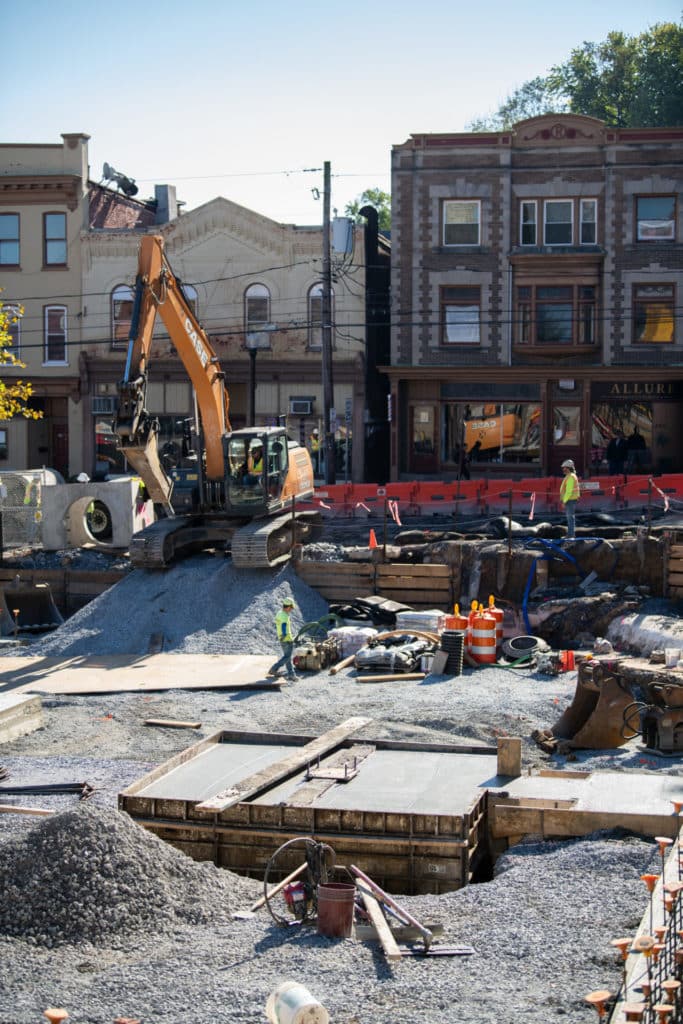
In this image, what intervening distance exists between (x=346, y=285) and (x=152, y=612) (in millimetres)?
21385

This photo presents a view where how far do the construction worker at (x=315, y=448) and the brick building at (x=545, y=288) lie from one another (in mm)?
2649

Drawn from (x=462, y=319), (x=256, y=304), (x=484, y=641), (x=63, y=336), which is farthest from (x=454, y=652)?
(x=63, y=336)

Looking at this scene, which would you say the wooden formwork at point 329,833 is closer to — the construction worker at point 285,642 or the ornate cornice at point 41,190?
the construction worker at point 285,642

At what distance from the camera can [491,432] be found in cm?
4512

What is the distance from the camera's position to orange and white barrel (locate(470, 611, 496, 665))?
2322cm

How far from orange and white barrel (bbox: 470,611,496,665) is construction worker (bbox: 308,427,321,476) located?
2262 centimetres

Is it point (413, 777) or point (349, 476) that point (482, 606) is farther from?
point (349, 476)

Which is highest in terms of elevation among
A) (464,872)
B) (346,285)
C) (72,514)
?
(346,285)

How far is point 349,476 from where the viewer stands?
4572cm

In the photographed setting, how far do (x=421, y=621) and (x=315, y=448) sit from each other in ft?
70.4

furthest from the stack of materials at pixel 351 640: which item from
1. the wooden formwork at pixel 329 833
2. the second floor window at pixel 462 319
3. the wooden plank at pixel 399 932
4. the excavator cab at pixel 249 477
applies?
the second floor window at pixel 462 319

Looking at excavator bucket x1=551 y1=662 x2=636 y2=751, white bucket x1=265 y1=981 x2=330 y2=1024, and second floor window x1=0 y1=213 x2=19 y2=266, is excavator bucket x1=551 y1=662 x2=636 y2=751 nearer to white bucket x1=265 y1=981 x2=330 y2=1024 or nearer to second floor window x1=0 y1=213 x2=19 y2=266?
white bucket x1=265 y1=981 x2=330 y2=1024

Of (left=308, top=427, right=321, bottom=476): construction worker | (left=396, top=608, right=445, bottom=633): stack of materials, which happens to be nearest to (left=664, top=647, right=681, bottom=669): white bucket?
→ (left=396, top=608, right=445, bottom=633): stack of materials

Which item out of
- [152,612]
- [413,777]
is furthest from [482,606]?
[413,777]
